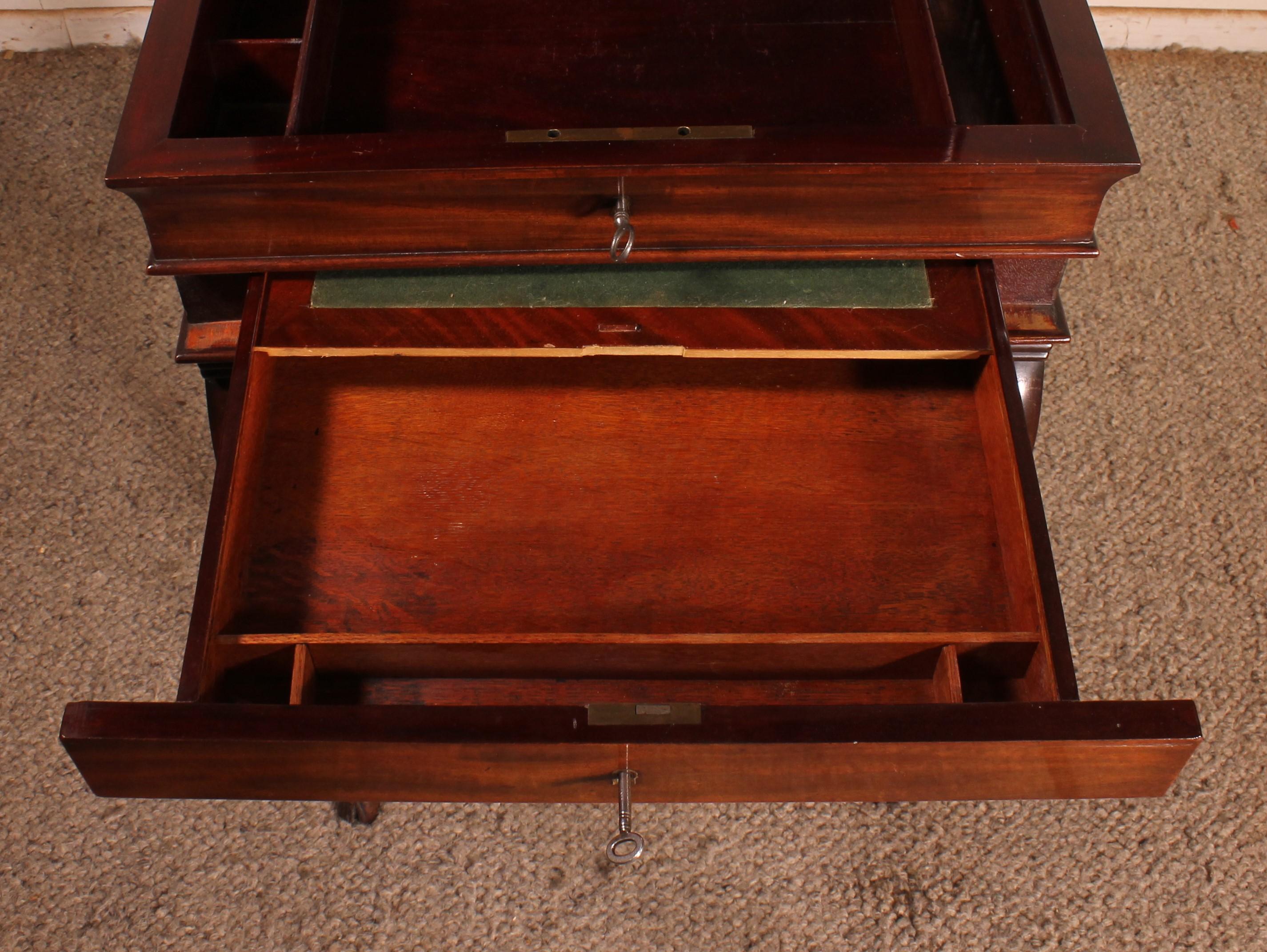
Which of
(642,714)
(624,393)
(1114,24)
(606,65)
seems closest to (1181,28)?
(1114,24)

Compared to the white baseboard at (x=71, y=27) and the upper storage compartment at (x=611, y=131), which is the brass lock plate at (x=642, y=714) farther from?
the white baseboard at (x=71, y=27)

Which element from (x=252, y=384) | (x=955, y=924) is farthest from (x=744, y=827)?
(x=252, y=384)

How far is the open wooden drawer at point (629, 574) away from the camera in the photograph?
73 centimetres

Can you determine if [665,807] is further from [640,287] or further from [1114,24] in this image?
[1114,24]

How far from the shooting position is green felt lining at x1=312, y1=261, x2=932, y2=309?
98 cm

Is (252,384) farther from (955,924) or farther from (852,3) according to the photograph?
(955,924)

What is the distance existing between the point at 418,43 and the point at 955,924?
86cm

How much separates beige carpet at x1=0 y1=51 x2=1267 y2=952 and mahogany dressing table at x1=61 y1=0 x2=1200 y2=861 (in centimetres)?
19

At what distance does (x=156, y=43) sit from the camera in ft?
3.18

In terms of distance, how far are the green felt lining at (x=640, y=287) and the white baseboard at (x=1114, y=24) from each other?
84 cm

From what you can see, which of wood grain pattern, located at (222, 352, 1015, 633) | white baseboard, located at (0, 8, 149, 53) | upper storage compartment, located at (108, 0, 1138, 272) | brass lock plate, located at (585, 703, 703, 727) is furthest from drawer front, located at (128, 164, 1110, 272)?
white baseboard, located at (0, 8, 149, 53)

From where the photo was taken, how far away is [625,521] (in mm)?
993

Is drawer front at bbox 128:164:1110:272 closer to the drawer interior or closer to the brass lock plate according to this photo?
the drawer interior

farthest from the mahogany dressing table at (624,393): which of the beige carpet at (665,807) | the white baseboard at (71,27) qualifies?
the white baseboard at (71,27)
